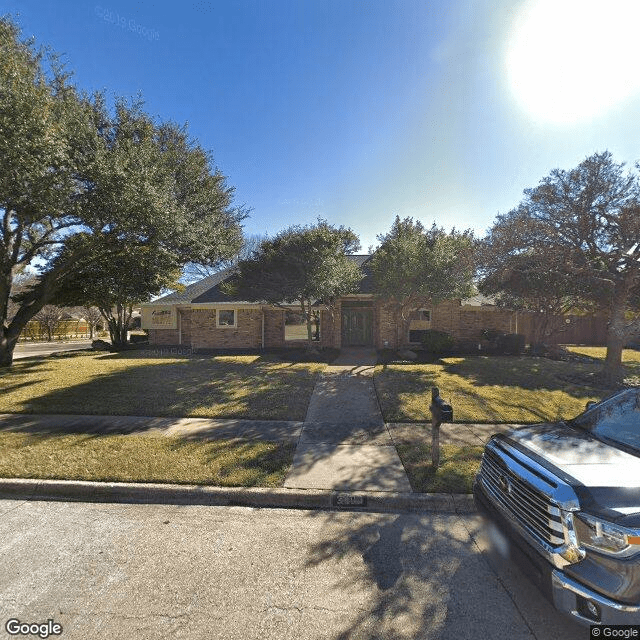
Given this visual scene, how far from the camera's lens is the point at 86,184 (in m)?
9.73

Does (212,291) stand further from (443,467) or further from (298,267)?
(443,467)

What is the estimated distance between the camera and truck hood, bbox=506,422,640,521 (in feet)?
7.11

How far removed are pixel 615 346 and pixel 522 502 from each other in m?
10.7

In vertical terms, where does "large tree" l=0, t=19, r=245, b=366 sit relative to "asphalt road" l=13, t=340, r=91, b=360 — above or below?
above

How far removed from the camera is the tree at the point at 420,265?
12.6 m

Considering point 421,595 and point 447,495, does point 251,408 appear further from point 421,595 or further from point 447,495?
point 421,595

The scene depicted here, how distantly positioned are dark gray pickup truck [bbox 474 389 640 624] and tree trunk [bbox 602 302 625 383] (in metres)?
9.00

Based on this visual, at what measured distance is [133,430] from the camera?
6.05 meters

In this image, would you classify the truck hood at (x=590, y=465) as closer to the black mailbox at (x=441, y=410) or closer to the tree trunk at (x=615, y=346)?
the black mailbox at (x=441, y=410)

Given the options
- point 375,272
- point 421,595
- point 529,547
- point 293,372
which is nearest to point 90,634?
point 421,595

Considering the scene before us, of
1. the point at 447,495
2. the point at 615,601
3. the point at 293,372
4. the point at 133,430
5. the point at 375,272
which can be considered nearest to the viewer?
the point at 615,601

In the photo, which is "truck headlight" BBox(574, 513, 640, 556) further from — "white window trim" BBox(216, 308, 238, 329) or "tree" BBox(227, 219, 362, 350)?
"white window trim" BBox(216, 308, 238, 329)

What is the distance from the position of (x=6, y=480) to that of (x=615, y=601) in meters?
6.01

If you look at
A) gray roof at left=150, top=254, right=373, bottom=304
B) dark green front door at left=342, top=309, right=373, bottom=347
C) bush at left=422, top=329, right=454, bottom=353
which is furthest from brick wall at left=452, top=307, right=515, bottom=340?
gray roof at left=150, top=254, right=373, bottom=304
